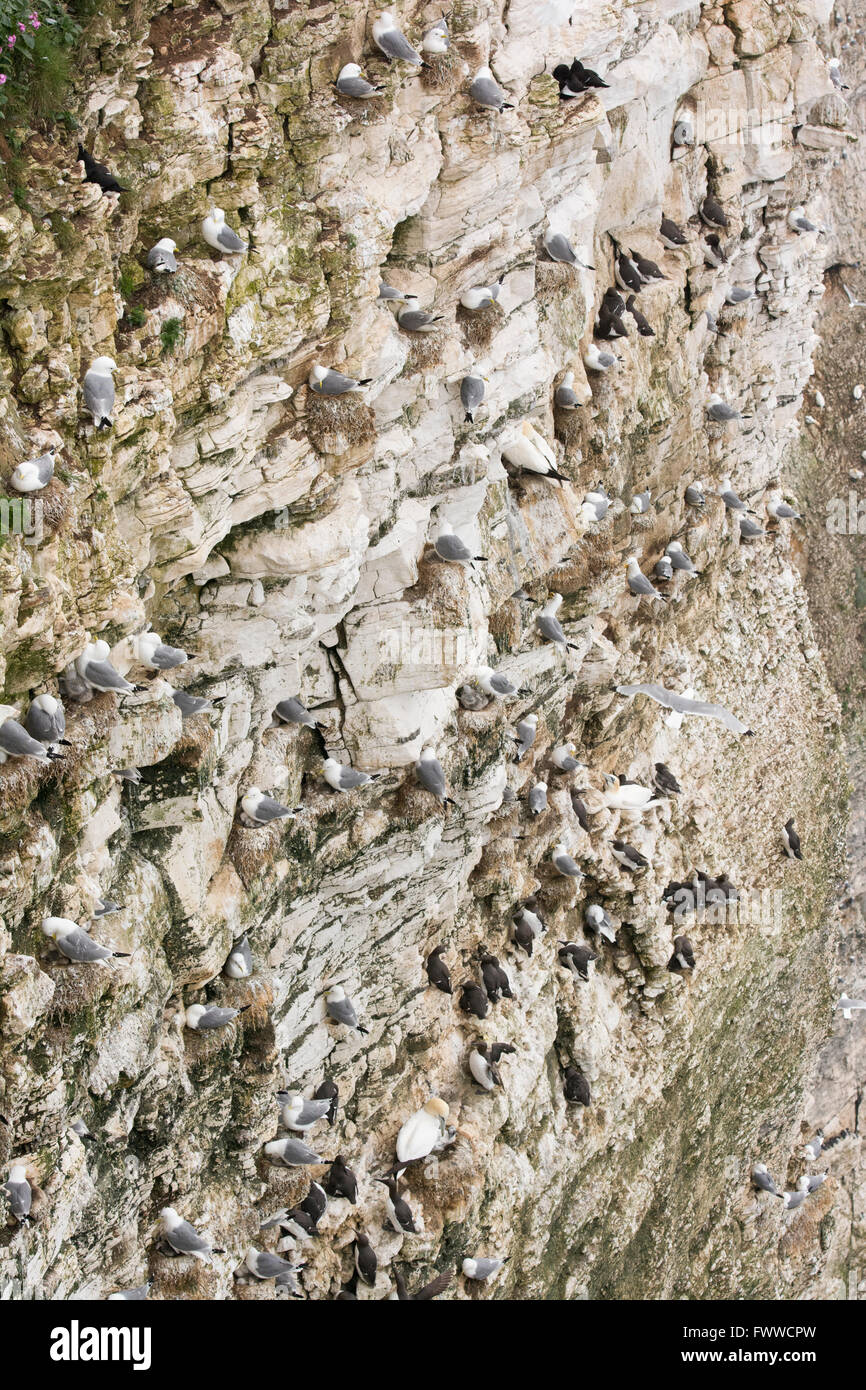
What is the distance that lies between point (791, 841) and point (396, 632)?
13.1 metres

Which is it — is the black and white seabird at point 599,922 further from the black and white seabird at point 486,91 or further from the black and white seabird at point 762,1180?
the black and white seabird at point 486,91

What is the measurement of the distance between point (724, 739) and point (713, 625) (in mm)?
2059

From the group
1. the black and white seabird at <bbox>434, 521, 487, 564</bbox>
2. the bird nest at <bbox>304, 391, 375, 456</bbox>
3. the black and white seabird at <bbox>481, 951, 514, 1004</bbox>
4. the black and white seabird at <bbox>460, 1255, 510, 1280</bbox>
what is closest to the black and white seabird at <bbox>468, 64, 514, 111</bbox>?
the bird nest at <bbox>304, 391, 375, 456</bbox>

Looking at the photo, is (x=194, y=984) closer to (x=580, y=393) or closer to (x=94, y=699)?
(x=94, y=699)

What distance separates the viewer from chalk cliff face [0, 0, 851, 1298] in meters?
10.4

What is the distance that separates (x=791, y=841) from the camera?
83.9 feet

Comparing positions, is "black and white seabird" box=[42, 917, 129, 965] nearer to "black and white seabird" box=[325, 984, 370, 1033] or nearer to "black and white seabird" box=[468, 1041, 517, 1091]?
"black and white seabird" box=[325, 984, 370, 1033]

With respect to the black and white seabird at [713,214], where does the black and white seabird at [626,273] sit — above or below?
below

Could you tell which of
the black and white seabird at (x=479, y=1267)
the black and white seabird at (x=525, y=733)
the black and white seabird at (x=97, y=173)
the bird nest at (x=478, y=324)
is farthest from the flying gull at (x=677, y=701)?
the black and white seabird at (x=97, y=173)

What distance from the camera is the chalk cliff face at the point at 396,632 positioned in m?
10.4

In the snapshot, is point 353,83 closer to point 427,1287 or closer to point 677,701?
point 677,701

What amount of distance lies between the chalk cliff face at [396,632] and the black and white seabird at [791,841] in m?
0.21

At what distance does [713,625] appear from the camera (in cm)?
2548

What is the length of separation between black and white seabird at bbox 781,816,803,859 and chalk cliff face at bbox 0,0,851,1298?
211 millimetres
